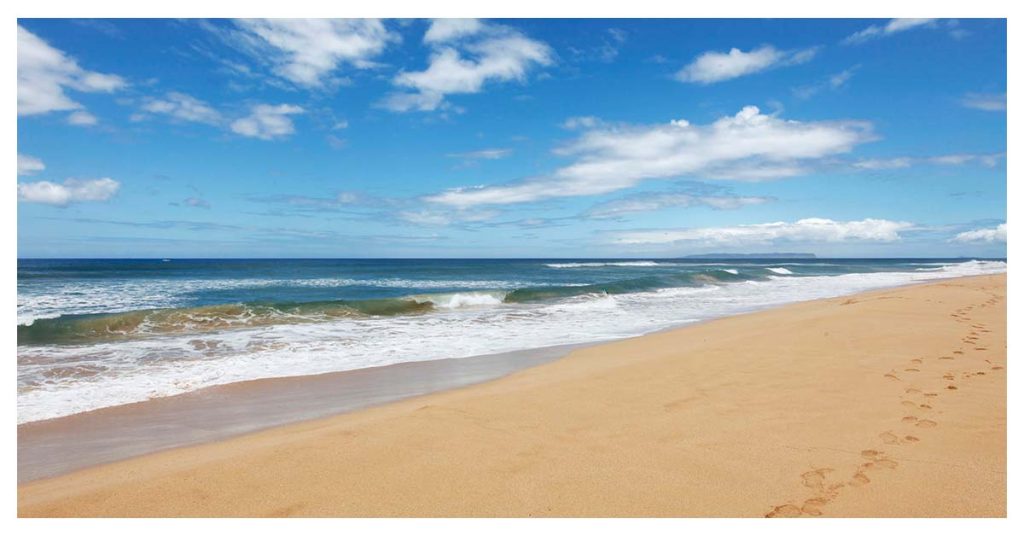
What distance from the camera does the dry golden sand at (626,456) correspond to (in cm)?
296

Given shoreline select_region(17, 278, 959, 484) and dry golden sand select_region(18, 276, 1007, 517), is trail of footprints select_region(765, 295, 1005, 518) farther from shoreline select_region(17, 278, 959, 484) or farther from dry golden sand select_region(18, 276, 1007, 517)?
shoreline select_region(17, 278, 959, 484)

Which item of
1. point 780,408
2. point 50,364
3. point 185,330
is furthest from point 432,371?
point 185,330

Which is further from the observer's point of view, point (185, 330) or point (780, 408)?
point (185, 330)

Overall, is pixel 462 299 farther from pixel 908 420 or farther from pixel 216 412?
pixel 908 420

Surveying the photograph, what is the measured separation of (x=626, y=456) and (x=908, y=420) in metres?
2.46

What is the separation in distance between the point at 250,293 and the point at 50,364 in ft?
54.6

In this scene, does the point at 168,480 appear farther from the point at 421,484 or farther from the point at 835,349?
the point at 835,349

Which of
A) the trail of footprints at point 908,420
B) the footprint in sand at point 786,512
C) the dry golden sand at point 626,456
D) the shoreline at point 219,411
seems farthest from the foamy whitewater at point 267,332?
the footprint in sand at point 786,512

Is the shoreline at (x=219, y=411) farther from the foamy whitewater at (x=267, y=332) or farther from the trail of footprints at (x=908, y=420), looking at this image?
the trail of footprints at (x=908, y=420)

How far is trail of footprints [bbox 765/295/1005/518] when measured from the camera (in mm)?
2893

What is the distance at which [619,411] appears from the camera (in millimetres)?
4629

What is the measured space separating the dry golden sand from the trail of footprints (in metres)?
0.02

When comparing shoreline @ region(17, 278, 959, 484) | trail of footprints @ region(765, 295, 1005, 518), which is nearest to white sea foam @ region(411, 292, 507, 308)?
shoreline @ region(17, 278, 959, 484)

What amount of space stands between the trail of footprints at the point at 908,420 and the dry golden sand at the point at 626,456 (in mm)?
16
